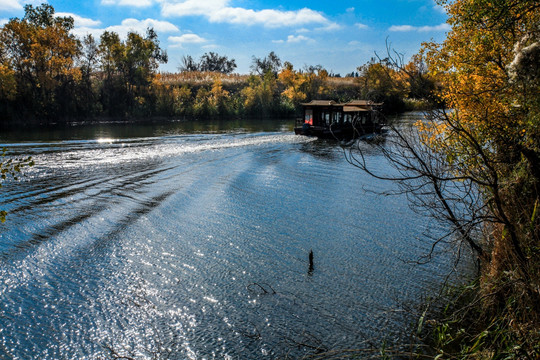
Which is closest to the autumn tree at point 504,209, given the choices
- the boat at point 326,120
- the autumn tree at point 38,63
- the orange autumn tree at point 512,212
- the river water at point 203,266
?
the orange autumn tree at point 512,212

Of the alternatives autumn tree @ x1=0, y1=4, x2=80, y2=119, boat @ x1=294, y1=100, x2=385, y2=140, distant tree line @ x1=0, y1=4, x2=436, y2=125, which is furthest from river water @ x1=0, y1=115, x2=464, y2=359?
autumn tree @ x1=0, y1=4, x2=80, y2=119

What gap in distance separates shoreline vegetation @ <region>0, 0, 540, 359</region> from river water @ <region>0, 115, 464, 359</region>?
1316mm

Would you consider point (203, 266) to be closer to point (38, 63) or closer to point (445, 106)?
point (445, 106)

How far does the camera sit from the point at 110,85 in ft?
182

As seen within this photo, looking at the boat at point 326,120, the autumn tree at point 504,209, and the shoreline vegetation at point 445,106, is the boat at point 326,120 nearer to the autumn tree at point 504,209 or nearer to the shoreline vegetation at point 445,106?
the shoreline vegetation at point 445,106

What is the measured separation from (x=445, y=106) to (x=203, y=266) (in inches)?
355

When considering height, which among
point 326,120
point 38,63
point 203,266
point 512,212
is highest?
point 38,63

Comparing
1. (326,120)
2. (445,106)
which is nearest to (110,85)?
(326,120)

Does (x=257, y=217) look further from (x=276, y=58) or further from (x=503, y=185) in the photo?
(x=276, y=58)

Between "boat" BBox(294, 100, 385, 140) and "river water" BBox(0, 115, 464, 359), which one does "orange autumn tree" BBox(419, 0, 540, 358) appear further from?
"boat" BBox(294, 100, 385, 140)

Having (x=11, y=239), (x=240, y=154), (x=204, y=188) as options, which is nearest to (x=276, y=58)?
(x=240, y=154)

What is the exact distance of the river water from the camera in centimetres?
728

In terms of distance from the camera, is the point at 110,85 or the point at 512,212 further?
the point at 110,85

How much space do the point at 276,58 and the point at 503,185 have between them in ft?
267
